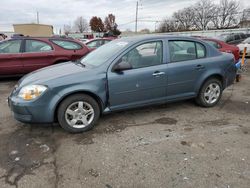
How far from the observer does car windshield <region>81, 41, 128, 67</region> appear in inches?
151

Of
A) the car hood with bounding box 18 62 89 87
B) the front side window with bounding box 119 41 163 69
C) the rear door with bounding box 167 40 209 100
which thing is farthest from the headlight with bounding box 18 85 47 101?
the rear door with bounding box 167 40 209 100

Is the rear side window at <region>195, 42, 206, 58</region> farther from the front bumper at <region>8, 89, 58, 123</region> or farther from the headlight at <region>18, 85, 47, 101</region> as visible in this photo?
the headlight at <region>18, 85, 47, 101</region>

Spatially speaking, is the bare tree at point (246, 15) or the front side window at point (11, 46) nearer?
the front side window at point (11, 46)

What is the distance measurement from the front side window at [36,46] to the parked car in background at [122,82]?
329 centimetres

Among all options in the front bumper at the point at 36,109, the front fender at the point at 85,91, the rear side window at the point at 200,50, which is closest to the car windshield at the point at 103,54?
the front fender at the point at 85,91

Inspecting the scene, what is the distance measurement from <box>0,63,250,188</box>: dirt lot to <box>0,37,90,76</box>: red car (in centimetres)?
305

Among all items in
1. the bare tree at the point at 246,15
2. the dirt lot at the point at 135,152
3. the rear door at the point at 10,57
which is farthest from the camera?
the bare tree at the point at 246,15

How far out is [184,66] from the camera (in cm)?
420

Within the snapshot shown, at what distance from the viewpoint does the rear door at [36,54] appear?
6.93 m

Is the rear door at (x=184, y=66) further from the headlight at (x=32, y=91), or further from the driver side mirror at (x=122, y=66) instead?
the headlight at (x=32, y=91)

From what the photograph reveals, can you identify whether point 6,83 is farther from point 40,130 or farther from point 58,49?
point 40,130

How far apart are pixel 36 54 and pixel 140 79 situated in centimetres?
452

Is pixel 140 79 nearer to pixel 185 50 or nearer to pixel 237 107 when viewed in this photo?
pixel 185 50

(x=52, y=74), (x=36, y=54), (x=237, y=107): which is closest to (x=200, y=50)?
(x=237, y=107)
